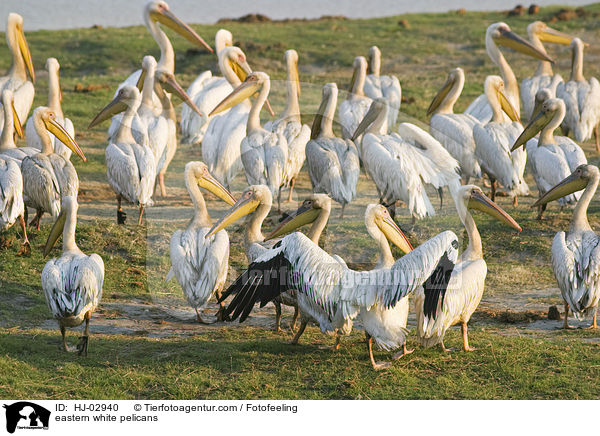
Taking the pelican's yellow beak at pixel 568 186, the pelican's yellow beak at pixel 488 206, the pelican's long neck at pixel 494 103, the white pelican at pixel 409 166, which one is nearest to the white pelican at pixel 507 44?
the pelican's long neck at pixel 494 103

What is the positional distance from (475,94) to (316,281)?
10882 mm

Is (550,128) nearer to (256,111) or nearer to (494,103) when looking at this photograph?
(494,103)

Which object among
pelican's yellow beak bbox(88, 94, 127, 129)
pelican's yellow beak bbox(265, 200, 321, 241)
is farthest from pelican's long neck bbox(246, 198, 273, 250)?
pelican's yellow beak bbox(88, 94, 127, 129)

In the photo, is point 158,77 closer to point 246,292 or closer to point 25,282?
point 25,282

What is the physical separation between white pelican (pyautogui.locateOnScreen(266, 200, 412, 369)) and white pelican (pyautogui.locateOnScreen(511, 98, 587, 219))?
3341 millimetres

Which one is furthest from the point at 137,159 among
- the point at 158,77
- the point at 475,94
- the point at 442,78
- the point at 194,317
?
the point at 442,78

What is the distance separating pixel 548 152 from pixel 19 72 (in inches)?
272

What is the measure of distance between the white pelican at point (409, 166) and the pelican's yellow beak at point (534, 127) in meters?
1.03

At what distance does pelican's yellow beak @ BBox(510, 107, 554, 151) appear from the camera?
30.3 feet

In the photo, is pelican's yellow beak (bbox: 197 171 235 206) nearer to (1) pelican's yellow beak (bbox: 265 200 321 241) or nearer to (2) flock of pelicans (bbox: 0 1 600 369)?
(2) flock of pelicans (bbox: 0 1 600 369)

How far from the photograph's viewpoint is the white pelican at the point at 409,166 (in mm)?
8383

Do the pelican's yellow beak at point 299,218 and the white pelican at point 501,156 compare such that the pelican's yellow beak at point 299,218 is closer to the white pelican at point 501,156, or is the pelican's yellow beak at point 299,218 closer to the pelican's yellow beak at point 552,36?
the white pelican at point 501,156

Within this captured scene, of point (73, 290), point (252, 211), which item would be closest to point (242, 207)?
point (252, 211)

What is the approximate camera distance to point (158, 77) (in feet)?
33.1
